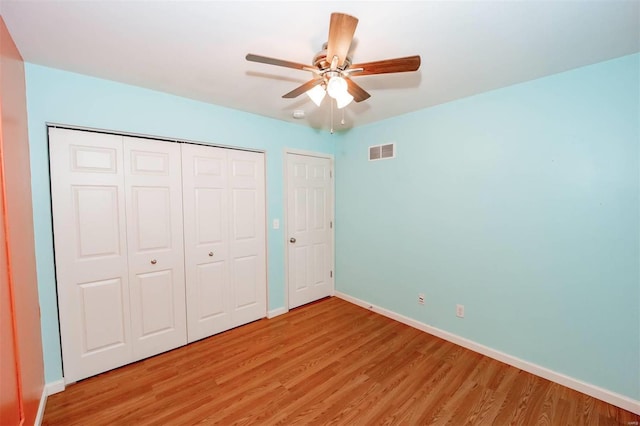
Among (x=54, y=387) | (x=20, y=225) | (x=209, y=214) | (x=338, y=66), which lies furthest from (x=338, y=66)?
(x=54, y=387)

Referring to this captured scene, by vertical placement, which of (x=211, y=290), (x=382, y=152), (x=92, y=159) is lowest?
(x=211, y=290)

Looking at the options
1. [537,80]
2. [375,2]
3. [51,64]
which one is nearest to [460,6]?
[375,2]

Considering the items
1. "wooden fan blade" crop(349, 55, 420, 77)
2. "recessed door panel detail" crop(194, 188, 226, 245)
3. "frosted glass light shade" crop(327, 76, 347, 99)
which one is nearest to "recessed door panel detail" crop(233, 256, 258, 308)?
"recessed door panel detail" crop(194, 188, 226, 245)

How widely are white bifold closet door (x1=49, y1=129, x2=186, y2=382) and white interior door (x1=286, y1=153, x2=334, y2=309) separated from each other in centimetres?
129

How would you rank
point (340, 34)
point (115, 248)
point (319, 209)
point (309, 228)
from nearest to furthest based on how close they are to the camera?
point (340, 34) < point (115, 248) < point (309, 228) < point (319, 209)

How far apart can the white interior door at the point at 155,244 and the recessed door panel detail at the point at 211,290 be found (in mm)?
172

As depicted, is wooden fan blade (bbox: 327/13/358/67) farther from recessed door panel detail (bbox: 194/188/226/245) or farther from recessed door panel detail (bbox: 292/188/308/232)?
recessed door panel detail (bbox: 292/188/308/232)

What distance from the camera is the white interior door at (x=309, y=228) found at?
A: 334 centimetres

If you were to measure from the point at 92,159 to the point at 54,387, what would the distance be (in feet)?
5.68

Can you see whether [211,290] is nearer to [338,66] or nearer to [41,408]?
[41,408]

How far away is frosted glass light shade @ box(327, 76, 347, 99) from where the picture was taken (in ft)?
4.70

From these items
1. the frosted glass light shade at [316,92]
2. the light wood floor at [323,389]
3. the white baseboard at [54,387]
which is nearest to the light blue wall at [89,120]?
the white baseboard at [54,387]

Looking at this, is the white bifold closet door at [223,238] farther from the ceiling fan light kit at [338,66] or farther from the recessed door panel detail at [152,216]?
the ceiling fan light kit at [338,66]

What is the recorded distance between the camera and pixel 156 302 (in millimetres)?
2400
